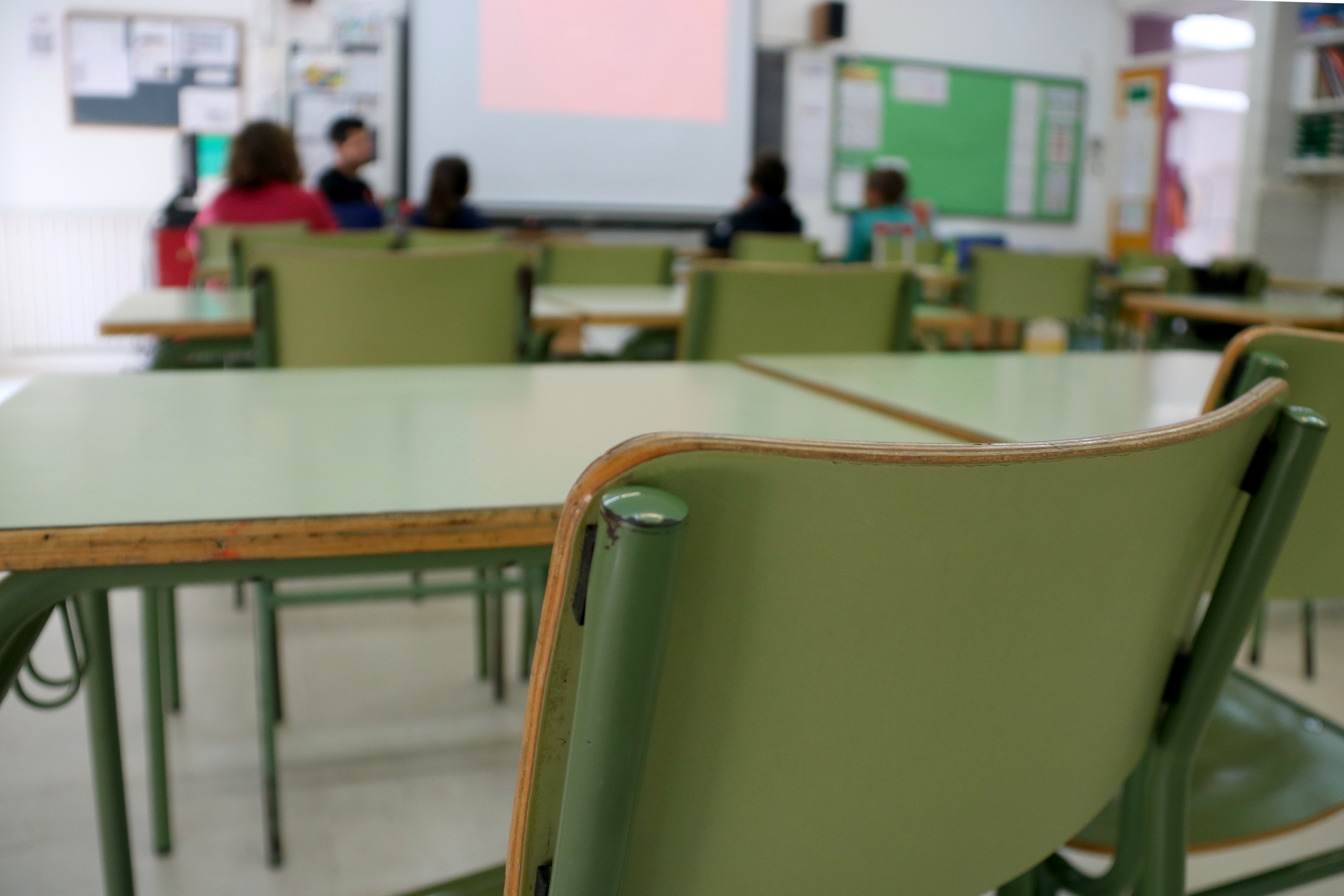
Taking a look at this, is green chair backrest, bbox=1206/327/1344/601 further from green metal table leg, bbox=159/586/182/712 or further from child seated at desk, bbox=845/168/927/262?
child seated at desk, bbox=845/168/927/262

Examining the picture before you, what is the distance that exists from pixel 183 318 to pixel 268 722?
0.95 meters

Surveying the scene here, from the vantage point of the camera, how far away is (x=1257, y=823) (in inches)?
35.8

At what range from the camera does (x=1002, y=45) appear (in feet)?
26.7

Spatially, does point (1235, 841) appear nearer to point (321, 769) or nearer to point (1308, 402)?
point (1308, 402)

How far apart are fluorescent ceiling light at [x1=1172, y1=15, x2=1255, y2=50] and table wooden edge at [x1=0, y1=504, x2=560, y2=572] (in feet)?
31.1

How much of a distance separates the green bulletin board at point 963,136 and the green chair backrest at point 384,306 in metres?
6.09

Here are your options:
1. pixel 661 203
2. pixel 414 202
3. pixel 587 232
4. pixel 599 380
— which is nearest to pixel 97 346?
pixel 414 202

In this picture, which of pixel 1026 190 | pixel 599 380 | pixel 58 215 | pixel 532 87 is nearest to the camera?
pixel 599 380

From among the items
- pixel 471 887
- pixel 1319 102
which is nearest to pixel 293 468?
pixel 471 887

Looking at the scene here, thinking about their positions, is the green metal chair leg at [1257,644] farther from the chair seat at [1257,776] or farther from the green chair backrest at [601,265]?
the green chair backrest at [601,265]

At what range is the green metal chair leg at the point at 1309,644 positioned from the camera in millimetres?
2240

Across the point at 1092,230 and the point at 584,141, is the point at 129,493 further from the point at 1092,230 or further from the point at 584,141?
the point at 1092,230

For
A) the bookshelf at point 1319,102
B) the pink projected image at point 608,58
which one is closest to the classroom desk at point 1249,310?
the bookshelf at point 1319,102

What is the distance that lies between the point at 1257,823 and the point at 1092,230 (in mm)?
8573
